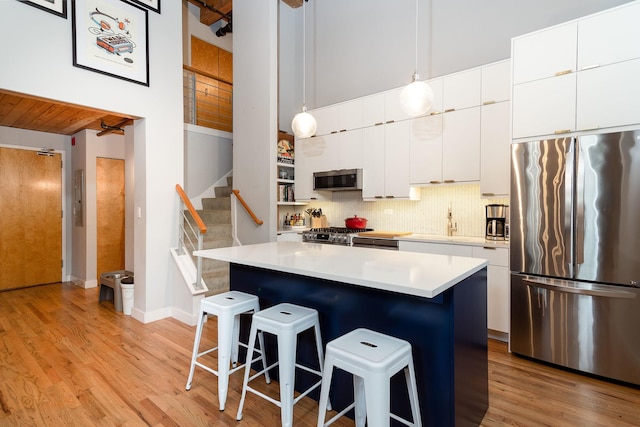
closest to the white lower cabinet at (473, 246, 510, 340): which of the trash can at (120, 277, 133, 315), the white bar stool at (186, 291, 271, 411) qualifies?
the white bar stool at (186, 291, 271, 411)

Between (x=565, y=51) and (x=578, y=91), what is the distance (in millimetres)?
352

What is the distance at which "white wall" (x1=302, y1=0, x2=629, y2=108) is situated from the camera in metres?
3.62

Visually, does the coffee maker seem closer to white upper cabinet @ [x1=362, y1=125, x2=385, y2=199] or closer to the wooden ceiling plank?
white upper cabinet @ [x1=362, y1=125, x2=385, y2=199]

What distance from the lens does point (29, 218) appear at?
5289 millimetres

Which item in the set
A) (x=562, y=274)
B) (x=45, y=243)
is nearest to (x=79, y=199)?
(x=45, y=243)

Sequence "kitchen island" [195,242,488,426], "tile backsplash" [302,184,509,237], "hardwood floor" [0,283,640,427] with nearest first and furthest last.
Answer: "kitchen island" [195,242,488,426] → "hardwood floor" [0,283,640,427] → "tile backsplash" [302,184,509,237]

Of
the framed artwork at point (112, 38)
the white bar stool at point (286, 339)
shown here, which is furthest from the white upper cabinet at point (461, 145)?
the framed artwork at point (112, 38)

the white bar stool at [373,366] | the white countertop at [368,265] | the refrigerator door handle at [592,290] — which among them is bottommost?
the white bar stool at [373,366]

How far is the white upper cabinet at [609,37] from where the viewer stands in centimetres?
246

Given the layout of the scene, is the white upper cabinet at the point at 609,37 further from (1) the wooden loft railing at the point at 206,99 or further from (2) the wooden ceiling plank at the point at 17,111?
(2) the wooden ceiling plank at the point at 17,111

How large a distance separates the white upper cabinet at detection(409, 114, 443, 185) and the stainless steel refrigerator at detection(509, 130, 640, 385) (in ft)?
3.23

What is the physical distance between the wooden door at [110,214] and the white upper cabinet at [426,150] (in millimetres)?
4858

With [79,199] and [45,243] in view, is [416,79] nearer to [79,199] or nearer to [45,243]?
[79,199]

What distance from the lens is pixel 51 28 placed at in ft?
9.86
